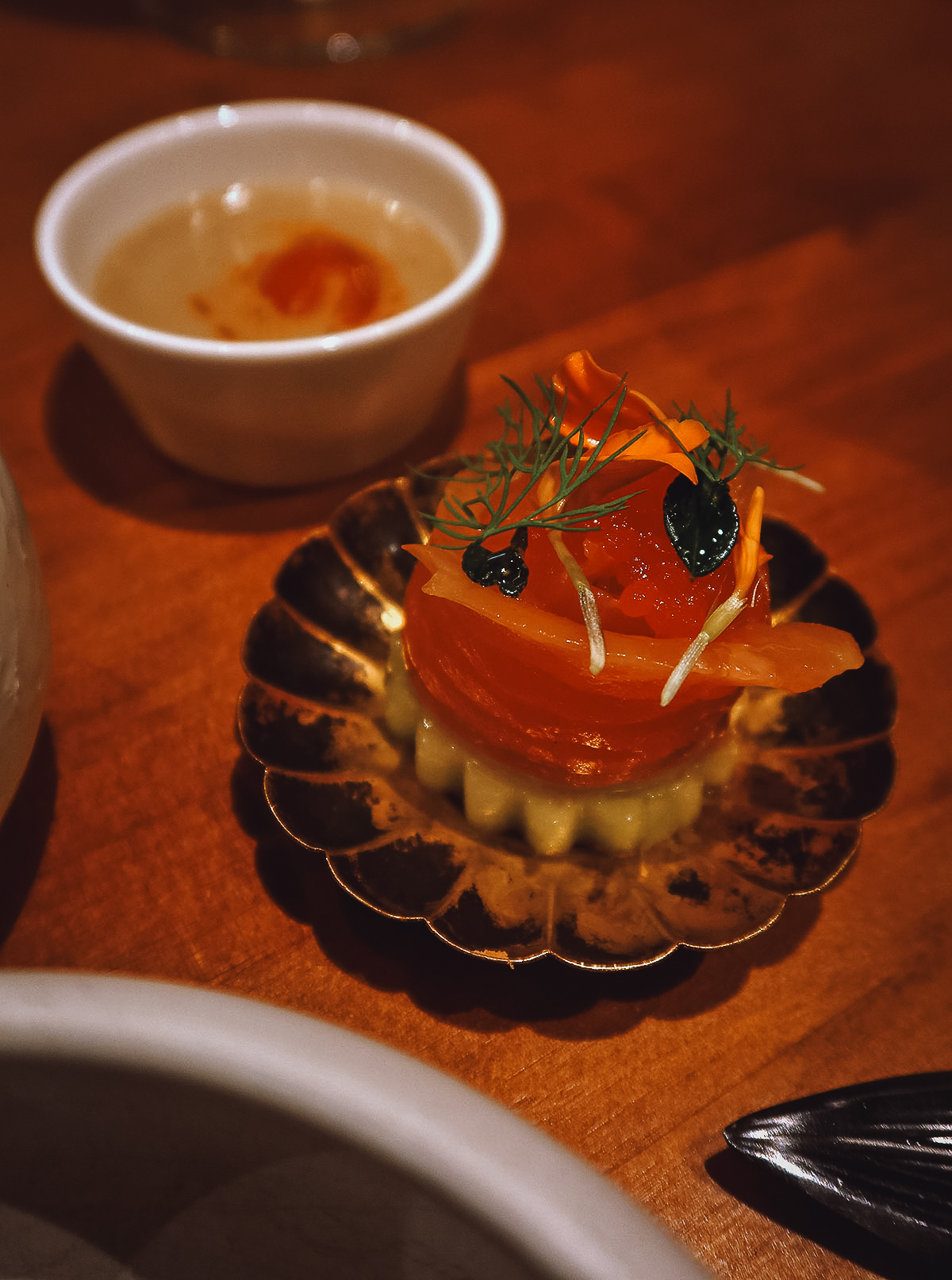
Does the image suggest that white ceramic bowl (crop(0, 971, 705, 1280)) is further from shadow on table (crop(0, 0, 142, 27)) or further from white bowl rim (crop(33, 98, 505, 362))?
shadow on table (crop(0, 0, 142, 27))

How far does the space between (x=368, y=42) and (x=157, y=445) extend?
3.93 feet

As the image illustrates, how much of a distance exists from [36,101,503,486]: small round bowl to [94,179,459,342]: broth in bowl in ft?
0.06

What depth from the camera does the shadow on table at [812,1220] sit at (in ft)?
1.98

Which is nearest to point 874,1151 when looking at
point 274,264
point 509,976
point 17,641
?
point 509,976

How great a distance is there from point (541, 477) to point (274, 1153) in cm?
53

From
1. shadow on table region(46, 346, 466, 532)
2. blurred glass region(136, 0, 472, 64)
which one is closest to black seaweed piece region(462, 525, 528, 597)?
shadow on table region(46, 346, 466, 532)

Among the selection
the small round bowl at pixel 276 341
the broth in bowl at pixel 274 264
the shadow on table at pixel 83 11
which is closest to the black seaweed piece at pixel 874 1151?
the small round bowl at pixel 276 341

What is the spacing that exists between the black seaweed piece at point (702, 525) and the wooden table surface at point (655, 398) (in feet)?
1.01

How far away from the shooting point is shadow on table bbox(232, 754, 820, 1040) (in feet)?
2.32

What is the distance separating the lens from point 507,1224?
360mm

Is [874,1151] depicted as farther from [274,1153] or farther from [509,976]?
[274,1153]

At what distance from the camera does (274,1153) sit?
441mm

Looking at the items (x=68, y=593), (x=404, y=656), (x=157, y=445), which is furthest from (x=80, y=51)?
(x=404, y=656)

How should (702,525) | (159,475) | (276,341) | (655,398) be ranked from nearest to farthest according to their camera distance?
(702,525) → (276,341) → (159,475) → (655,398)
